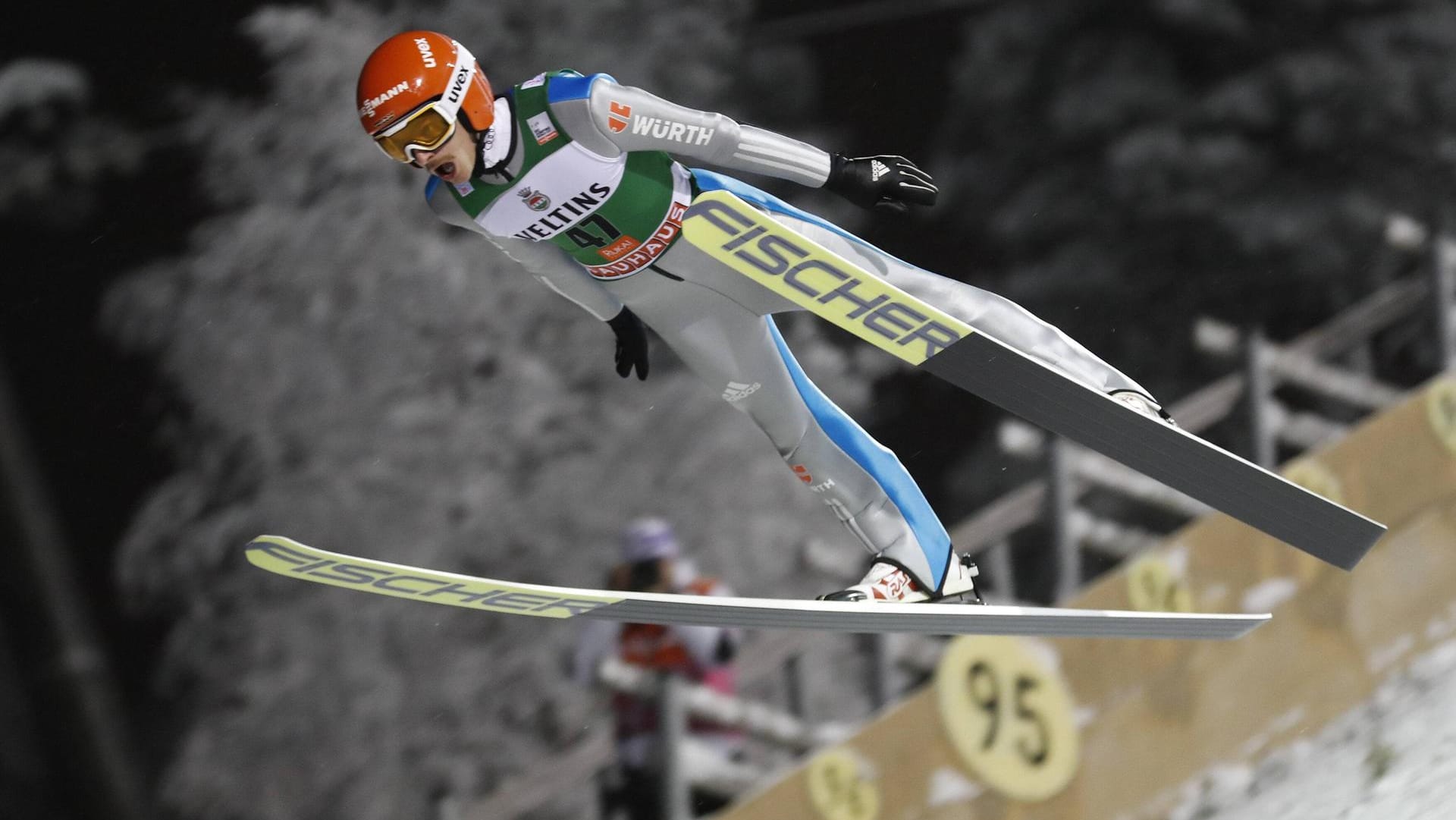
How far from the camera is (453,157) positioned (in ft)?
9.79

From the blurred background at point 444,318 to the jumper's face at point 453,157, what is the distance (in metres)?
4.31

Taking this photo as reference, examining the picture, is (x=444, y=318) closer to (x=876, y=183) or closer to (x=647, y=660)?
(x=647, y=660)

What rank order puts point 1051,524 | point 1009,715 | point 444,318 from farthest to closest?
point 444,318, point 1051,524, point 1009,715

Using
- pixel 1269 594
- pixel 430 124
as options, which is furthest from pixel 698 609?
pixel 1269 594

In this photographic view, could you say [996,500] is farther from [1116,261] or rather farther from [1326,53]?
[1326,53]

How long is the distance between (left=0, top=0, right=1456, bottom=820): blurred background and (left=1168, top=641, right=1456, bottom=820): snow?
239 cm

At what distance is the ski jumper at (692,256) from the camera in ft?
9.95

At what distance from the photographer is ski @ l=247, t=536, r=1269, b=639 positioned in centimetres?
340

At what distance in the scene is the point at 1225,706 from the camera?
537 centimetres

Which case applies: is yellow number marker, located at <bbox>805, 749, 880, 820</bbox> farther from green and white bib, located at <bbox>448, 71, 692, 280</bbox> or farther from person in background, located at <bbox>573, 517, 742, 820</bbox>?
green and white bib, located at <bbox>448, 71, 692, 280</bbox>

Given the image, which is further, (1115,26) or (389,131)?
(1115,26)

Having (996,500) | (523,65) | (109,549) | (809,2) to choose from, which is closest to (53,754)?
(109,549)

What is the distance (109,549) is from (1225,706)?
6495mm

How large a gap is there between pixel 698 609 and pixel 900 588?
43cm
